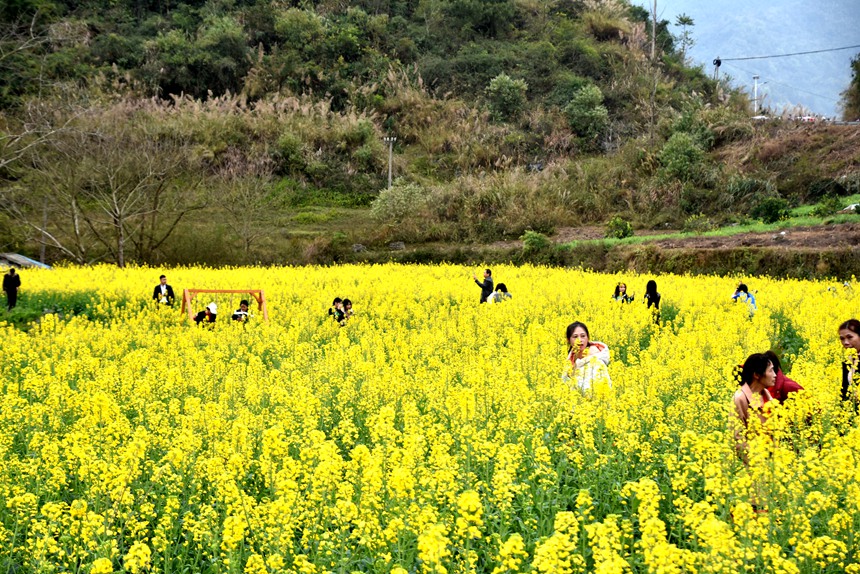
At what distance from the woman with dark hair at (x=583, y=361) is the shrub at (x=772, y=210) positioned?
27098 millimetres

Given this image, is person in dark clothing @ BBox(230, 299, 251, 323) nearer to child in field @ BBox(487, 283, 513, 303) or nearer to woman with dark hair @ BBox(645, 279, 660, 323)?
child in field @ BBox(487, 283, 513, 303)

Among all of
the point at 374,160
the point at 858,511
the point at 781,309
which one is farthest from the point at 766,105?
the point at 858,511

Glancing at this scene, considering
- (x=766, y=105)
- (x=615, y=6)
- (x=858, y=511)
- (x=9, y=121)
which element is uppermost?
(x=615, y=6)

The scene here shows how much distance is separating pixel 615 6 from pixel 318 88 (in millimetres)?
33547

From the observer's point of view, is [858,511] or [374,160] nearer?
[858,511]

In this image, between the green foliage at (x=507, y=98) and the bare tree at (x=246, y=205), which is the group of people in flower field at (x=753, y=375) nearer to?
the bare tree at (x=246, y=205)

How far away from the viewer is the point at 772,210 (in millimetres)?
31188

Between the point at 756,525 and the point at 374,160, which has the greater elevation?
the point at 374,160

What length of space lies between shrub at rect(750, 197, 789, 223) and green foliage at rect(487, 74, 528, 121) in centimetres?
2877

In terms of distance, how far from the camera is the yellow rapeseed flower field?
152 inches

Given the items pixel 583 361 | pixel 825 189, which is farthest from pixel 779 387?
pixel 825 189

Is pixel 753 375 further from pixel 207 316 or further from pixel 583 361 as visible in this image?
pixel 207 316

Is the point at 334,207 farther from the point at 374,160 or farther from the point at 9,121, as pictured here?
the point at 9,121

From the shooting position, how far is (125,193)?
3388 cm
